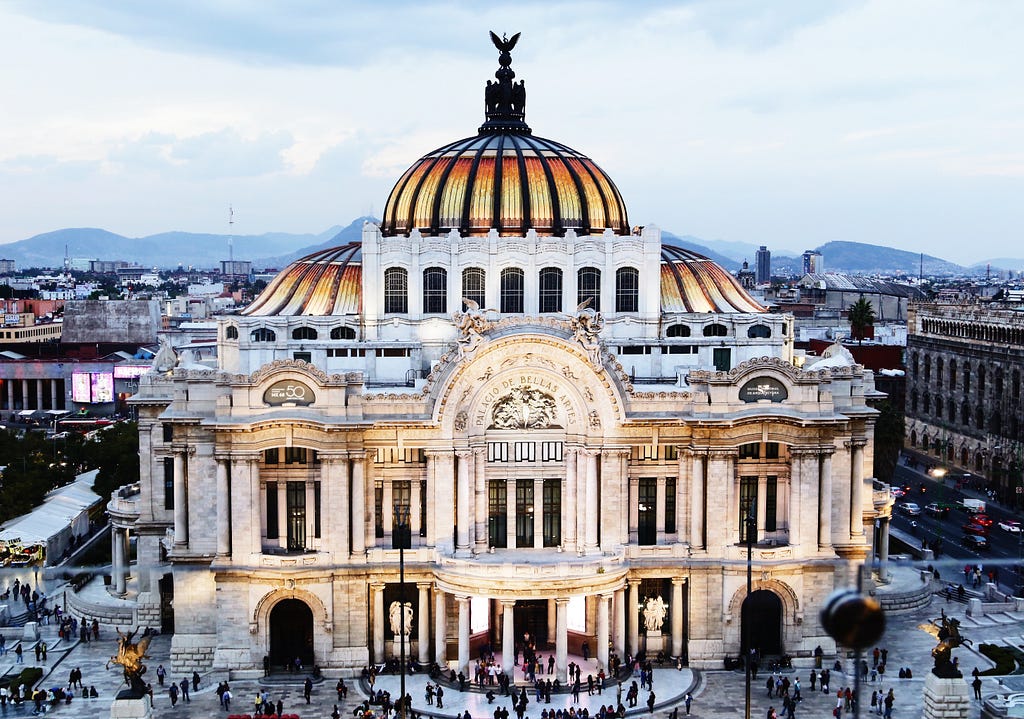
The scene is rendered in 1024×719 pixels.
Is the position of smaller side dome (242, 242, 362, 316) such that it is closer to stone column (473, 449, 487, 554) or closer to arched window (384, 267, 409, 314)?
arched window (384, 267, 409, 314)

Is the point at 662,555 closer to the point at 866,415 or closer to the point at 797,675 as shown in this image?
the point at 797,675

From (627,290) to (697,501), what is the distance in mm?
17430

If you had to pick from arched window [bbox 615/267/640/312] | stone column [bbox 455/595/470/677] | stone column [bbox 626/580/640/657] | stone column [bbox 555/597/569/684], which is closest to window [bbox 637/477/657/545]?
stone column [bbox 626/580/640/657]

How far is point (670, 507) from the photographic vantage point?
2746 inches

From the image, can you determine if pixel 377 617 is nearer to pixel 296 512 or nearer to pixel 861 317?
pixel 296 512

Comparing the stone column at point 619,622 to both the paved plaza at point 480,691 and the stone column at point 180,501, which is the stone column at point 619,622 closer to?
the paved plaza at point 480,691

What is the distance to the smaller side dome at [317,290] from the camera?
82.0 m

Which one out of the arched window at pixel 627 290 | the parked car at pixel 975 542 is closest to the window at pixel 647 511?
the arched window at pixel 627 290

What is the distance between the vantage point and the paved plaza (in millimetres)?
61875

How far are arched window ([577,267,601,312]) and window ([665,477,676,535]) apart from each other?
14.9 meters

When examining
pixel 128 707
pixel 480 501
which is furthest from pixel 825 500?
pixel 128 707

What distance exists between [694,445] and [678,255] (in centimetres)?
2248

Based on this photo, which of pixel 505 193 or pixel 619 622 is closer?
pixel 619 622

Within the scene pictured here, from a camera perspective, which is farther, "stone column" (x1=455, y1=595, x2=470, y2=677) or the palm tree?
the palm tree
